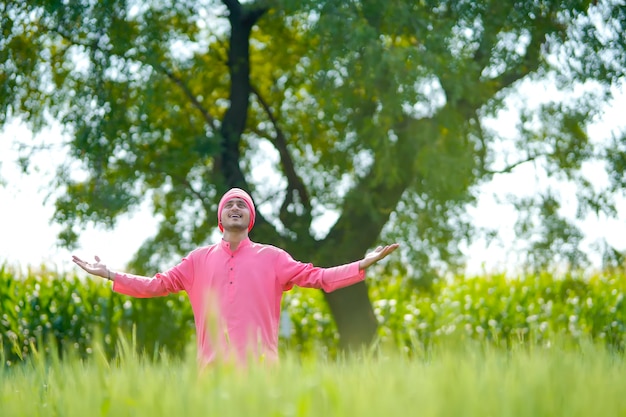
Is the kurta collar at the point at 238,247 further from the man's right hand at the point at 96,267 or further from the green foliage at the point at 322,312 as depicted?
the green foliage at the point at 322,312

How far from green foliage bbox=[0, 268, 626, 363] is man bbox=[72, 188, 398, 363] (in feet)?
17.7

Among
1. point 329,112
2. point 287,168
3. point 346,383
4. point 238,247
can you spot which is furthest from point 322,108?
point 346,383

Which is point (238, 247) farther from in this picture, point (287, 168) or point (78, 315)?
point (78, 315)

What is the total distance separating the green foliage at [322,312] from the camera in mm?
11727

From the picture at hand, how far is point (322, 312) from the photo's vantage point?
14141 millimetres

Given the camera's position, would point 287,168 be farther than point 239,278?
Yes

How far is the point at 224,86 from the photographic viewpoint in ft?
39.5

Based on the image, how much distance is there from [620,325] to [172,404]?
39.5 ft

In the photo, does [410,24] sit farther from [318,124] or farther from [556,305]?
[556,305]

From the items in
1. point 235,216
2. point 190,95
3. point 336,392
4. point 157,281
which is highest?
point 190,95

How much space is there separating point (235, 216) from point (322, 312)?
9412 millimetres

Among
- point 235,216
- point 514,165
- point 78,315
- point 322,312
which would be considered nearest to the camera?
point 235,216

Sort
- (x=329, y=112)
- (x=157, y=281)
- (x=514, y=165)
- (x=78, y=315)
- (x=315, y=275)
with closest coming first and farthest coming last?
1. (x=315, y=275)
2. (x=157, y=281)
3. (x=329, y=112)
4. (x=514, y=165)
5. (x=78, y=315)

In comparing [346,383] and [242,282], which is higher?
[242,282]
